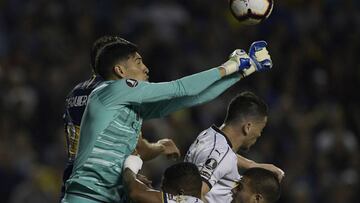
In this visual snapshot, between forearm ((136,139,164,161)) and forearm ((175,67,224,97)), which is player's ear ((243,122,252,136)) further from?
forearm ((175,67,224,97))

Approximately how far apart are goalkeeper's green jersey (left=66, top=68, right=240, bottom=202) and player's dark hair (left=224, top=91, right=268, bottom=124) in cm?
83

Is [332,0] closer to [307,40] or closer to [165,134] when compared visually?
[307,40]

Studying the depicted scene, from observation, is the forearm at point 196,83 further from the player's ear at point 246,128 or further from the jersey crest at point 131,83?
the player's ear at point 246,128

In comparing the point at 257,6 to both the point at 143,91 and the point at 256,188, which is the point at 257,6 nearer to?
the point at 143,91

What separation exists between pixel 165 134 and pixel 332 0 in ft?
13.1

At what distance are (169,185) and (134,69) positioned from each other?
2.68 ft

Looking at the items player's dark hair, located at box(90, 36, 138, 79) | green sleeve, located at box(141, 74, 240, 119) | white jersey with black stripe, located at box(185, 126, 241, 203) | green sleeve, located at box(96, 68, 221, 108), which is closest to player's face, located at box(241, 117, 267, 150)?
white jersey with black stripe, located at box(185, 126, 241, 203)

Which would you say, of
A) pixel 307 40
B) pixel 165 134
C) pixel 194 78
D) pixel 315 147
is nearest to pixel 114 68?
pixel 194 78

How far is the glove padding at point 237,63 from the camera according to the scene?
7.45 m

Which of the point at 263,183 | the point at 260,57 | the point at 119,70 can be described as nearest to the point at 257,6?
the point at 260,57

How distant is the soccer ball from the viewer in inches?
311

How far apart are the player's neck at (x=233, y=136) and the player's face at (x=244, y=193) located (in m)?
0.40

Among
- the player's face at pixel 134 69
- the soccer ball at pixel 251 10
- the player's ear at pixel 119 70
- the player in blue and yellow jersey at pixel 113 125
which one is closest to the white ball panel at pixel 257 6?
the soccer ball at pixel 251 10

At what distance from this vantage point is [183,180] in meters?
7.35
